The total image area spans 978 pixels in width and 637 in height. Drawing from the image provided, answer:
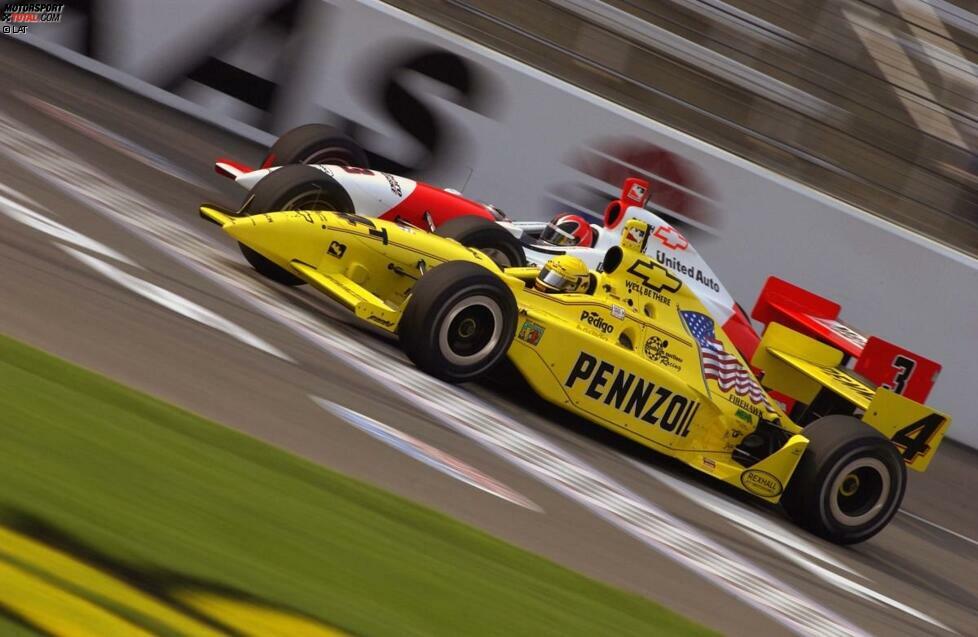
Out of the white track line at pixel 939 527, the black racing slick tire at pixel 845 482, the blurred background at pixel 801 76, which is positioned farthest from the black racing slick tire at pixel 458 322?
the blurred background at pixel 801 76

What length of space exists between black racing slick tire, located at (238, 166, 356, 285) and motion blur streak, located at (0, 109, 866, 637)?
20 cm

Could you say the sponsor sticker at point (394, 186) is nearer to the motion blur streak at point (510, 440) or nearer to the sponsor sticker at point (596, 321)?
the motion blur streak at point (510, 440)

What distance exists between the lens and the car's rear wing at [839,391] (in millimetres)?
8664

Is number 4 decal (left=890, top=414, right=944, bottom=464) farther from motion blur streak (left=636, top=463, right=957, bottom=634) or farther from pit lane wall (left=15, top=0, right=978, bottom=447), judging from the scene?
pit lane wall (left=15, top=0, right=978, bottom=447)

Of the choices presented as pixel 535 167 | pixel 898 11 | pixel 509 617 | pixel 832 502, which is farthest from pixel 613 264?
pixel 898 11

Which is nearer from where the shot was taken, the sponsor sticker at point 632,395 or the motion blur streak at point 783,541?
the motion blur streak at point 783,541

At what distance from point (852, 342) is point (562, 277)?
252cm

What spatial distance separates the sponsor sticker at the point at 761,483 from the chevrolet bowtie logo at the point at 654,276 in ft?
3.69

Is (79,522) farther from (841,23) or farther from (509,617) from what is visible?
(841,23)

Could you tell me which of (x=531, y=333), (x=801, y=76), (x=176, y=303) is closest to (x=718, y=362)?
(x=531, y=333)

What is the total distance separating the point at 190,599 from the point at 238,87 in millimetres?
9520

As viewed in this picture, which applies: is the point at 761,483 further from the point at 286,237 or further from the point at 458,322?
the point at 286,237

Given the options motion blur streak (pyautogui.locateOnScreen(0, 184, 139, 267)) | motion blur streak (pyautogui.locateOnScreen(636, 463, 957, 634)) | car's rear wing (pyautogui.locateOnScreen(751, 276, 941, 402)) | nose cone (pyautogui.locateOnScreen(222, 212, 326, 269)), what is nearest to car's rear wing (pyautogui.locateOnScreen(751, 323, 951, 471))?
car's rear wing (pyautogui.locateOnScreen(751, 276, 941, 402))

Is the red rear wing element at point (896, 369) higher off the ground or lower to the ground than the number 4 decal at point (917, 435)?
higher
